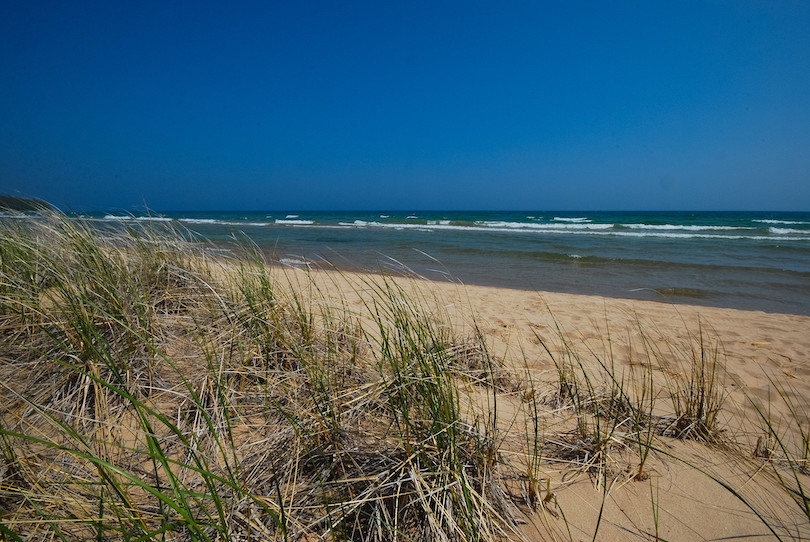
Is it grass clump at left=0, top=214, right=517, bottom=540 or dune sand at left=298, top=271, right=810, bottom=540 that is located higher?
grass clump at left=0, top=214, right=517, bottom=540

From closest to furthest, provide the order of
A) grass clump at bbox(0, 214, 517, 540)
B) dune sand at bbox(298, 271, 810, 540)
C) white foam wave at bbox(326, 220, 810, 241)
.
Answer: grass clump at bbox(0, 214, 517, 540) → dune sand at bbox(298, 271, 810, 540) → white foam wave at bbox(326, 220, 810, 241)

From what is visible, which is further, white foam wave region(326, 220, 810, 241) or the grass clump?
white foam wave region(326, 220, 810, 241)

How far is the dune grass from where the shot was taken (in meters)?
1.15

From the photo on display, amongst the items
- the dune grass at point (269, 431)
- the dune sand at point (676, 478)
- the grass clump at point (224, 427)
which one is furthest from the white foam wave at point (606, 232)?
the grass clump at point (224, 427)

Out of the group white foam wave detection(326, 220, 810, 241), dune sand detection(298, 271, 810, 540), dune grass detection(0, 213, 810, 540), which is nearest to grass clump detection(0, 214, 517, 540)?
dune grass detection(0, 213, 810, 540)

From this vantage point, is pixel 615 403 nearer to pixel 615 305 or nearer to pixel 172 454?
pixel 172 454

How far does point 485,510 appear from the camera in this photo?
4.27 feet

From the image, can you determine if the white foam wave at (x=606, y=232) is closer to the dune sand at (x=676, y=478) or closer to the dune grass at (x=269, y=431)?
the dune sand at (x=676, y=478)

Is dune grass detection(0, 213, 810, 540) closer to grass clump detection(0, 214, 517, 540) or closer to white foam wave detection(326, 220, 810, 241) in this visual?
grass clump detection(0, 214, 517, 540)

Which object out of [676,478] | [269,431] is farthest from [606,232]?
[269,431]

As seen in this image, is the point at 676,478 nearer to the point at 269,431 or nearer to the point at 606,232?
the point at 269,431

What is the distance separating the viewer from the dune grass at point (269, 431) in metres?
1.15

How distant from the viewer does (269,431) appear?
1.62 m

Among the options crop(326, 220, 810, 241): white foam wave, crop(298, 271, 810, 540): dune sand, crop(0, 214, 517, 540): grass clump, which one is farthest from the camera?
crop(326, 220, 810, 241): white foam wave
